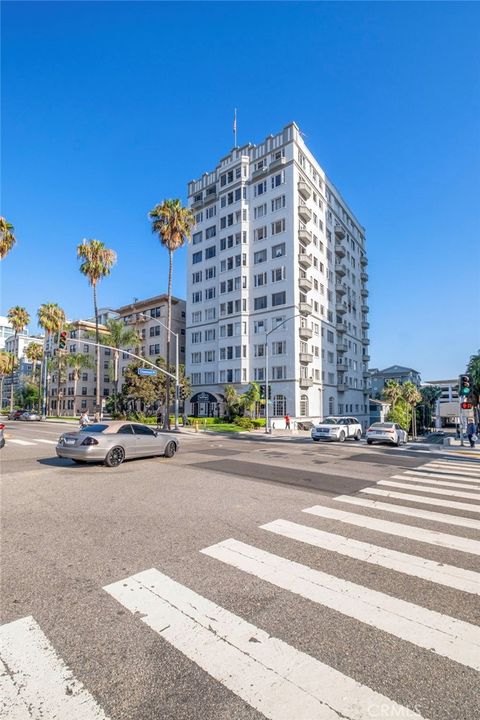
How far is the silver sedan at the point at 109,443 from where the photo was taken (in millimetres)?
11922

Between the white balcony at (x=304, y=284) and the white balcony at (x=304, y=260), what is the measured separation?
1.96m

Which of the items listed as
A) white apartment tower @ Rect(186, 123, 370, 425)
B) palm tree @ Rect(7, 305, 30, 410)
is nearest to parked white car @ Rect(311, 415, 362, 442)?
white apartment tower @ Rect(186, 123, 370, 425)

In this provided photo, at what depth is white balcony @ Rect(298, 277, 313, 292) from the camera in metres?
45.5

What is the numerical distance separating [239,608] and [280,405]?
41100 mm

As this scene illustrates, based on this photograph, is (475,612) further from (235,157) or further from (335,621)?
(235,157)

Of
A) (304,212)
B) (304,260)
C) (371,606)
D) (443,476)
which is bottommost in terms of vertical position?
(443,476)

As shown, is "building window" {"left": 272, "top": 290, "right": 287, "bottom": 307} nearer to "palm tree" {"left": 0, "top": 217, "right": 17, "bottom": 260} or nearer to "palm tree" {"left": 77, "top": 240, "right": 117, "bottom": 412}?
"palm tree" {"left": 77, "top": 240, "right": 117, "bottom": 412}

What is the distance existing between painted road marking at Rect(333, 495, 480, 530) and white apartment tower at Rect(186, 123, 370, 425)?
35.4 m

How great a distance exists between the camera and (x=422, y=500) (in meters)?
8.23

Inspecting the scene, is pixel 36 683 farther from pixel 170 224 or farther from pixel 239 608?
pixel 170 224

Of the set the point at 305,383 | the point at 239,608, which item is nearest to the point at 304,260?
the point at 305,383

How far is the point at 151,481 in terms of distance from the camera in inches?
396

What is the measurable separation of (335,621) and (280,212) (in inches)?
1888

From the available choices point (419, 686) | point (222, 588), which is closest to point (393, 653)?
point (419, 686)
